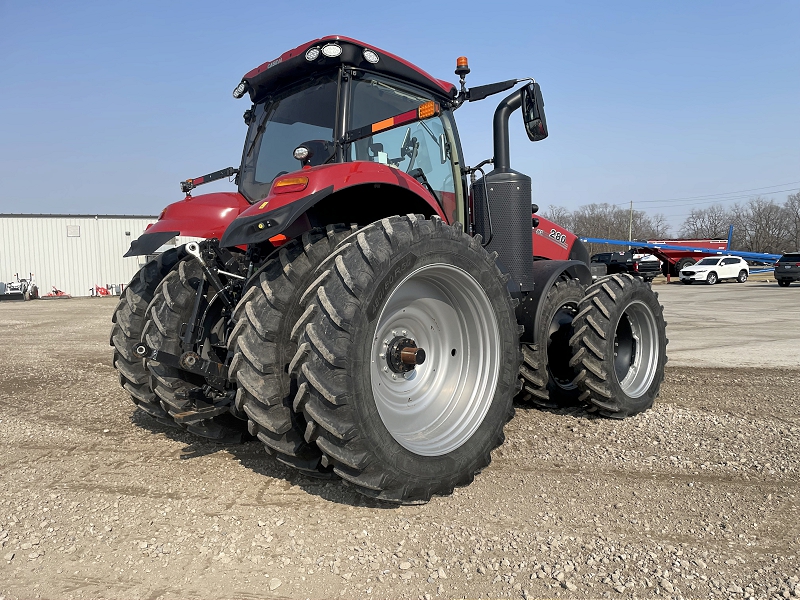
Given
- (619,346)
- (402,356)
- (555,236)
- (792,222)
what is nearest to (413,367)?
(402,356)

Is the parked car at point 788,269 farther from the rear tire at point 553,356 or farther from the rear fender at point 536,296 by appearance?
the rear fender at point 536,296

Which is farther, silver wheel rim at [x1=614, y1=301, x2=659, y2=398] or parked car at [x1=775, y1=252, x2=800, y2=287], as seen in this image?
parked car at [x1=775, y1=252, x2=800, y2=287]

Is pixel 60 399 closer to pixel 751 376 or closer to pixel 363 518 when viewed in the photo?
pixel 363 518

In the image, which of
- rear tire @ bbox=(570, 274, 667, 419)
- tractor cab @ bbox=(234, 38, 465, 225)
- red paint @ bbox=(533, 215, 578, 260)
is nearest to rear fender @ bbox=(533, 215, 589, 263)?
red paint @ bbox=(533, 215, 578, 260)

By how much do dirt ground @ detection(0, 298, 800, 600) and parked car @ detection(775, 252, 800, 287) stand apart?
87.6 feet

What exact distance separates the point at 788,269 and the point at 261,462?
29.9m

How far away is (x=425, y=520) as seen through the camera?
275 centimetres

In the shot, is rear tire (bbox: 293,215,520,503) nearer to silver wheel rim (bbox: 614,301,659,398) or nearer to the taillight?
the taillight

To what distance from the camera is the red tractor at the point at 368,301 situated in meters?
2.72

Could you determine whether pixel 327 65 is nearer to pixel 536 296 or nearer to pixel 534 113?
pixel 534 113

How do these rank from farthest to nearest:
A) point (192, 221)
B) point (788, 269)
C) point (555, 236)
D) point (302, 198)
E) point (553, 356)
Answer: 1. point (788, 269)
2. point (555, 236)
3. point (553, 356)
4. point (192, 221)
5. point (302, 198)

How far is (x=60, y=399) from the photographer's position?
541cm

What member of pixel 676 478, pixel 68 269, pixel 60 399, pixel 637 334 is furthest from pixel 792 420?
pixel 68 269

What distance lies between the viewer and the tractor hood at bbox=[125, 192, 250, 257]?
3.72 m
